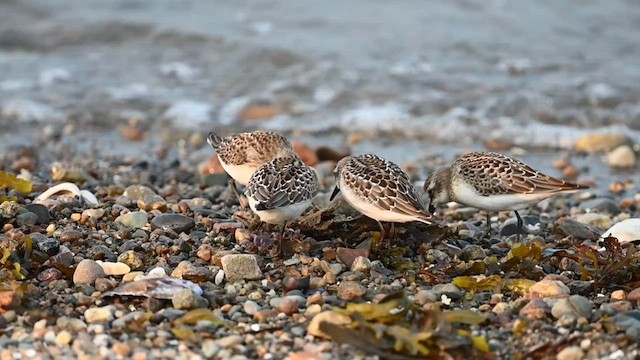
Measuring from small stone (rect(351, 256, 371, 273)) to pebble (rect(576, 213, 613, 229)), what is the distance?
250cm

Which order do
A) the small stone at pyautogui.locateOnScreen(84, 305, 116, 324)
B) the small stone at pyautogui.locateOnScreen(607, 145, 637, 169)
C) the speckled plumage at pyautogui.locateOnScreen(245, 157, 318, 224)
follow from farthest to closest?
the small stone at pyautogui.locateOnScreen(607, 145, 637, 169) < the speckled plumage at pyautogui.locateOnScreen(245, 157, 318, 224) < the small stone at pyautogui.locateOnScreen(84, 305, 116, 324)

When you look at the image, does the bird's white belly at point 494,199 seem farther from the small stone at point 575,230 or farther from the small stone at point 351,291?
the small stone at point 351,291

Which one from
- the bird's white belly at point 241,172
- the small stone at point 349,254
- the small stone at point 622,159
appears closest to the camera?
the small stone at point 349,254

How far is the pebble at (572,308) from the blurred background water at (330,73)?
5492 mm

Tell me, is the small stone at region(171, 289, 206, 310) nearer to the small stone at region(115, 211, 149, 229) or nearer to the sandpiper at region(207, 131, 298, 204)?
the small stone at region(115, 211, 149, 229)

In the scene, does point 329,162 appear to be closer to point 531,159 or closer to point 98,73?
point 531,159

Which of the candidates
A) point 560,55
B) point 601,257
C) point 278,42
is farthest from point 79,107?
point 601,257

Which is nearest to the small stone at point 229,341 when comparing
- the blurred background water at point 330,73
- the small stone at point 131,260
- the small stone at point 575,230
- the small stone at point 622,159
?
the small stone at point 131,260

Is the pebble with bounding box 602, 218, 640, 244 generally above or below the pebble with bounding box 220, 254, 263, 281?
below

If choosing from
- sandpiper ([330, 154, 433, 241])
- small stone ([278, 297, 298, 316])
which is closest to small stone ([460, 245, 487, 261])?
sandpiper ([330, 154, 433, 241])

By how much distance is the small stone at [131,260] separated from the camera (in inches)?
211

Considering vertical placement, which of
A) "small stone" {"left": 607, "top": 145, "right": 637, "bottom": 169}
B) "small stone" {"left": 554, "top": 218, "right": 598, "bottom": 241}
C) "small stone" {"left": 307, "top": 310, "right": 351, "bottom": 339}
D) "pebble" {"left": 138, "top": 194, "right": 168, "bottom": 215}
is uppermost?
"small stone" {"left": 307, "top": 310, "right": 351, "bottom": 339}

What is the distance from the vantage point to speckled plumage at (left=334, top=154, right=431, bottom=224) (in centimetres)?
566

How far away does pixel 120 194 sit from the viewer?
23.7ft
